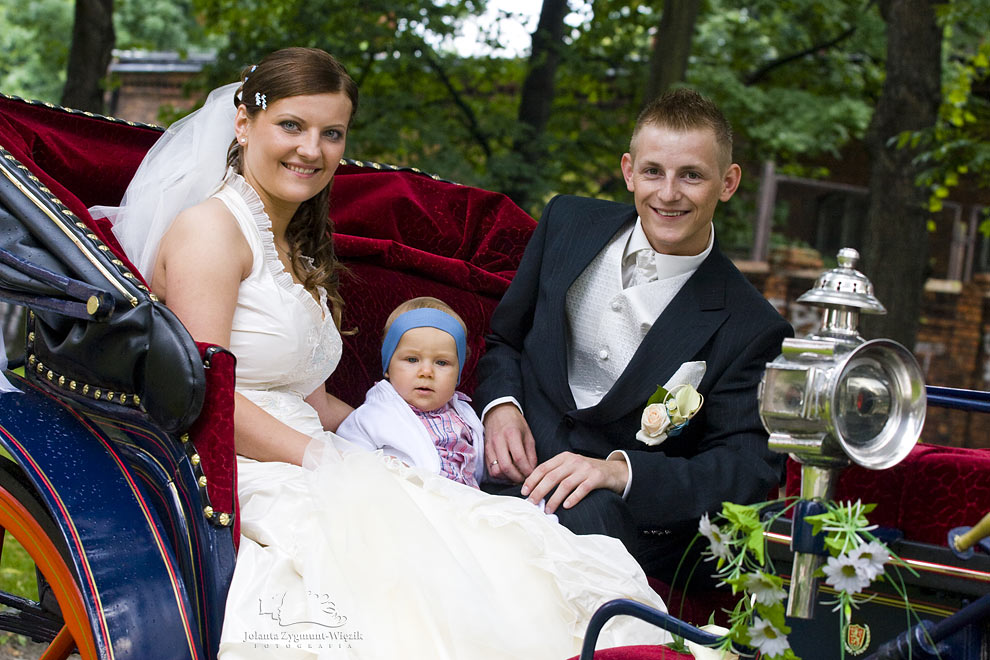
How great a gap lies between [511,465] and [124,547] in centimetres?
104

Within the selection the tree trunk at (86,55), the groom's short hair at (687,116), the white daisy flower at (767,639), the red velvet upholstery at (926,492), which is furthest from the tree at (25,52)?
the white daisy flower at (767,639)

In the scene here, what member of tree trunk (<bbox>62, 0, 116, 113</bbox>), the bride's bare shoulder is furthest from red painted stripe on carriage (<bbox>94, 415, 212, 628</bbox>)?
tree trunk (<bbox>62, 0, 116, 113</bbox>)

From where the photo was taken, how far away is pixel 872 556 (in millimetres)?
1371

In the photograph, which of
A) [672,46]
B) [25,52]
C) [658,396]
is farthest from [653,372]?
[25,52]

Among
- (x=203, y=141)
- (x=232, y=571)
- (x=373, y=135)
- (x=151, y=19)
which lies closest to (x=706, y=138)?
(x=203, y=141)

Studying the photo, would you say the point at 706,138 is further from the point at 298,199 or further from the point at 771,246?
the point at 771,246

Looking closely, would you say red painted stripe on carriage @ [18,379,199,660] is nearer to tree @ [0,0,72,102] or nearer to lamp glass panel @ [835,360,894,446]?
lamp glass panel @ [835,360,894,446]

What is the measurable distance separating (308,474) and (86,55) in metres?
6.83

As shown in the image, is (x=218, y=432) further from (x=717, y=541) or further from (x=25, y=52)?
(x=25, y=52)

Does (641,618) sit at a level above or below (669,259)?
below

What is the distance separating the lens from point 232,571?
213 cm

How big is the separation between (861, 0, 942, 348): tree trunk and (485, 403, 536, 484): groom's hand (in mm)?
4842

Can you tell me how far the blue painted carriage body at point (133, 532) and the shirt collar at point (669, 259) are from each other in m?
1.42

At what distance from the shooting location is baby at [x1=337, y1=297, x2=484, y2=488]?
2869 mm
